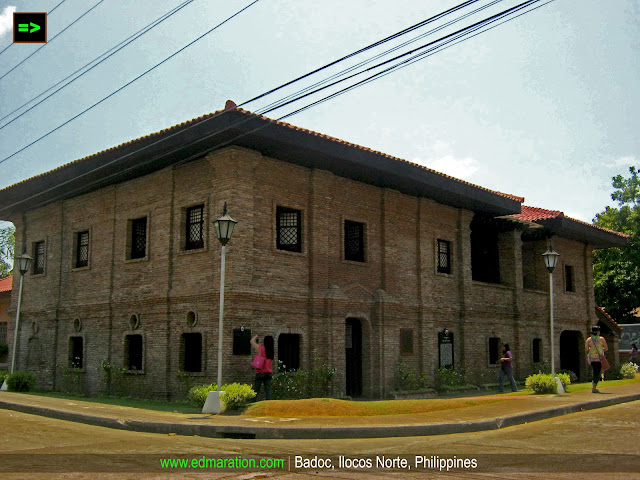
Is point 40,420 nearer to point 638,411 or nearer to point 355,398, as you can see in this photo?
point 355,398

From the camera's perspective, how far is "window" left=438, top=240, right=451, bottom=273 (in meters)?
23.0

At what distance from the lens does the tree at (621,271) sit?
4022 centimetres

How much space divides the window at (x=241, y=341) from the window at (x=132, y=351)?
445cm

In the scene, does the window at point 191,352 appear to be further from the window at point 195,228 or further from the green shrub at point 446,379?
the green shrub at point 446,379

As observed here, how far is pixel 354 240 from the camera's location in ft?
66.0

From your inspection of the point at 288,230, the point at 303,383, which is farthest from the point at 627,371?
the point at 288,230

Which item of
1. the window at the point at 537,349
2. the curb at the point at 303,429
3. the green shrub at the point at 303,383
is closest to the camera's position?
the curb at the point at 303,429

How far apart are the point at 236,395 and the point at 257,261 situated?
402cm

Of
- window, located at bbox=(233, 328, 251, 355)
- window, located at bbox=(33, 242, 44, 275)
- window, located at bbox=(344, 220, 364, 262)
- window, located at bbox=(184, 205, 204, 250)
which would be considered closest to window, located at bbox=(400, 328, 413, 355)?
window, located at bbox=(344, 220, 364, 262)

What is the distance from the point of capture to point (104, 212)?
68.4 feet

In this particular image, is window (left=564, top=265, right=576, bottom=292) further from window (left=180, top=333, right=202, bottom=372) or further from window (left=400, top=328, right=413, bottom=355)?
window (left=180, top=333, right=202, bottom=372)

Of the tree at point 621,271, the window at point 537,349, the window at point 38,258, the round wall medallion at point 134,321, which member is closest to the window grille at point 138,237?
the round wall medallion at point 134,321

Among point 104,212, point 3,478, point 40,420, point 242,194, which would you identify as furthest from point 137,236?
point 3,478

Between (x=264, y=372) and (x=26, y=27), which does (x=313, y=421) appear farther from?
(x=26, y=27)
